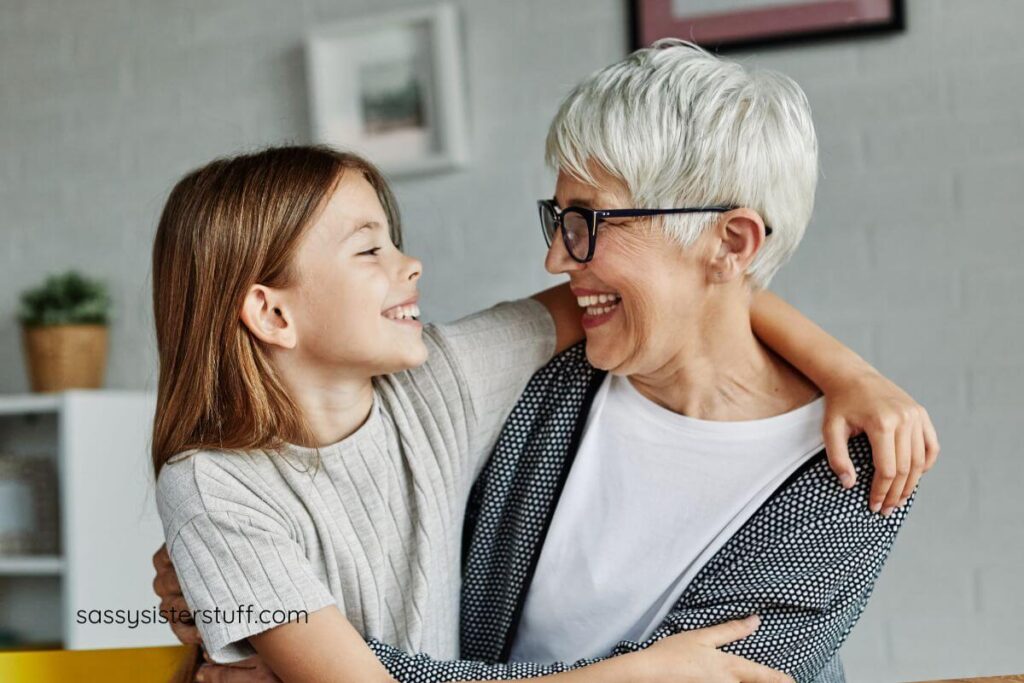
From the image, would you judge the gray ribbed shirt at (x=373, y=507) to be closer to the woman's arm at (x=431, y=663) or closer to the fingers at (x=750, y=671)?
the woman's arm at (x=431, y=663)

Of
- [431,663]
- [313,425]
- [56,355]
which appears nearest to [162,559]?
[313,425]

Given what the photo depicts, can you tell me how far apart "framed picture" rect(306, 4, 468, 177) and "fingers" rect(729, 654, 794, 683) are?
178 cm

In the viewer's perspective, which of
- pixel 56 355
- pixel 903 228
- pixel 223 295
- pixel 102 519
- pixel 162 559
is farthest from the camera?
pixel 56 355

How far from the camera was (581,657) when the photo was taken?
59.1 inches

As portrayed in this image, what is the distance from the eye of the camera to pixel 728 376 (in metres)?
1.53

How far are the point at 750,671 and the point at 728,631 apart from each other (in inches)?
2.0

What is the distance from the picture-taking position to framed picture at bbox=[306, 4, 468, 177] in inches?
110

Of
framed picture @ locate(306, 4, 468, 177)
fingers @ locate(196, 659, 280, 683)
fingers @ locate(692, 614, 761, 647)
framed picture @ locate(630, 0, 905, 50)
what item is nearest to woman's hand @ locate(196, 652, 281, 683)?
fingers @ locate(196, 659, 280, 683)

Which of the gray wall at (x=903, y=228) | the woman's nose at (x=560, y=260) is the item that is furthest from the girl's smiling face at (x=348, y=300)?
the gray wall at (x=903, y=228)

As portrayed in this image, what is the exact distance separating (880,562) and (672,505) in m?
0.27

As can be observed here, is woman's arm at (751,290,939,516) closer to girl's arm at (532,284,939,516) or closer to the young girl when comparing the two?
girl's arm at (532,284,939,516)

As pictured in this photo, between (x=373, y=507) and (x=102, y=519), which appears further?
(x=102, y=519)

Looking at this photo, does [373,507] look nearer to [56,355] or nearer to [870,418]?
[870,418]

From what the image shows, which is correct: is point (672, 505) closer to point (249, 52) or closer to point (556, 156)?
point (556, 156)
